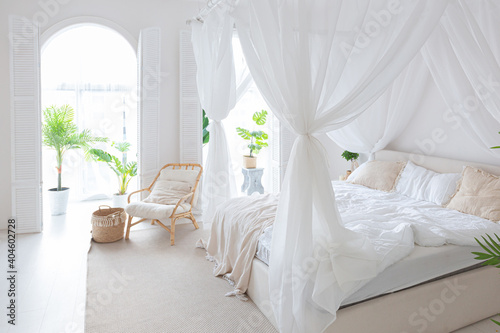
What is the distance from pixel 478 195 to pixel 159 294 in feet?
9.80

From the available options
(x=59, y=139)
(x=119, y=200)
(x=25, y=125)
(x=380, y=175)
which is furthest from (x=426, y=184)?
(x=59, y=139)

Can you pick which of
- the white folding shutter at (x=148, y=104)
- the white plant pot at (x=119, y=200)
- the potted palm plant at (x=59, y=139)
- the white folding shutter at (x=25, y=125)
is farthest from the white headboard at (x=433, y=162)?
the white folding shutter at (x=25, y=125)

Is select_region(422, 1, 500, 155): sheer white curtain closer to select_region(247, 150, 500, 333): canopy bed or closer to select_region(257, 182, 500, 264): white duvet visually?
select_region(257, 182, 500, 264): white duvet

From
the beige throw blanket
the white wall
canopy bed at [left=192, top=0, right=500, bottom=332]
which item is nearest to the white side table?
the white wall

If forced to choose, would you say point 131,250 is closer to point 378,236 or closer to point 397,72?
point 378,236

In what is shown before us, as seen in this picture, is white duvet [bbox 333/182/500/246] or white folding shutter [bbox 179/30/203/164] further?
white folding shutter [bbox 179/30/203/164]

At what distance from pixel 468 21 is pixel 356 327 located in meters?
2.48

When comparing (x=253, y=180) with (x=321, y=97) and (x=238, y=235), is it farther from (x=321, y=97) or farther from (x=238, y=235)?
(x=321, y=97)

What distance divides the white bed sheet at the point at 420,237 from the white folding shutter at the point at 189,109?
2.57 metres

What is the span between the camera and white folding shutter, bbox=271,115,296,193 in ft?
19.6

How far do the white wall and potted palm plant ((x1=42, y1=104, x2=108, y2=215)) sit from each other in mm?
658

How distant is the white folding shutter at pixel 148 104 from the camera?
5.19m

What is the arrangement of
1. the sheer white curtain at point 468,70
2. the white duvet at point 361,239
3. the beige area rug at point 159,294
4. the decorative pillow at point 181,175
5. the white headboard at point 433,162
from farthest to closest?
the decorative pillow at point 181,175 < the white headboard at point 433,162 < the sheer white curtain at point 468,70 < the beige area rug at point 159,294 < the white duvet at point 361,239

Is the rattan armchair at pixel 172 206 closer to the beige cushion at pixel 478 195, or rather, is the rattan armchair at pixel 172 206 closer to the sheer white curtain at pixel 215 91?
the sheer white curtain at pixel 215 91
